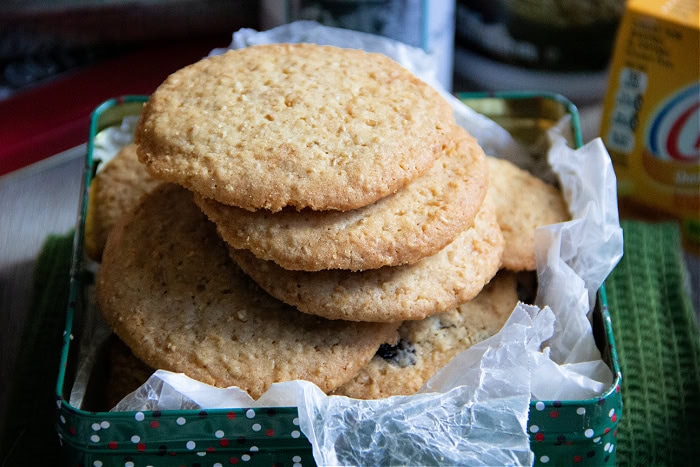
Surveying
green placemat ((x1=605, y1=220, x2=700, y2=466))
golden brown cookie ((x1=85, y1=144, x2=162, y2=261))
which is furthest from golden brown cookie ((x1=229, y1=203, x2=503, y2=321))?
green placemat ((x1=605, y1=220, x2=700, y2=466))

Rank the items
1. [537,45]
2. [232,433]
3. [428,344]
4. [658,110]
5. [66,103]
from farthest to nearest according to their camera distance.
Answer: [537,45] → [66,103] → [658,110] → [428,344] → [232,433]

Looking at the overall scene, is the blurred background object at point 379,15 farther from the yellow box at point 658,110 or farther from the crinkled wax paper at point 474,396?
the crinkled wax paper at point 474,396

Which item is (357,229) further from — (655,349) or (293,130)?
(655,349)

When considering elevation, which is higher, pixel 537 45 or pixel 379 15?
pixel 379 15

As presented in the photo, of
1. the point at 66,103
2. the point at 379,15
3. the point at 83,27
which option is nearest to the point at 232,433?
the point at 379,15

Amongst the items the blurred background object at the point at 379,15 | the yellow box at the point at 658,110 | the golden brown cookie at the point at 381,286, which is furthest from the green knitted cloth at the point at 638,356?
the blurred background object at the point at 379,15

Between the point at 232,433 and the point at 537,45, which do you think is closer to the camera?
the point at 232,433

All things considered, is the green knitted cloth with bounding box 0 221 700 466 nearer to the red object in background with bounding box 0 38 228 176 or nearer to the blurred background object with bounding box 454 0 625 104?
the red object in background with bounding box 0 38 228 176
